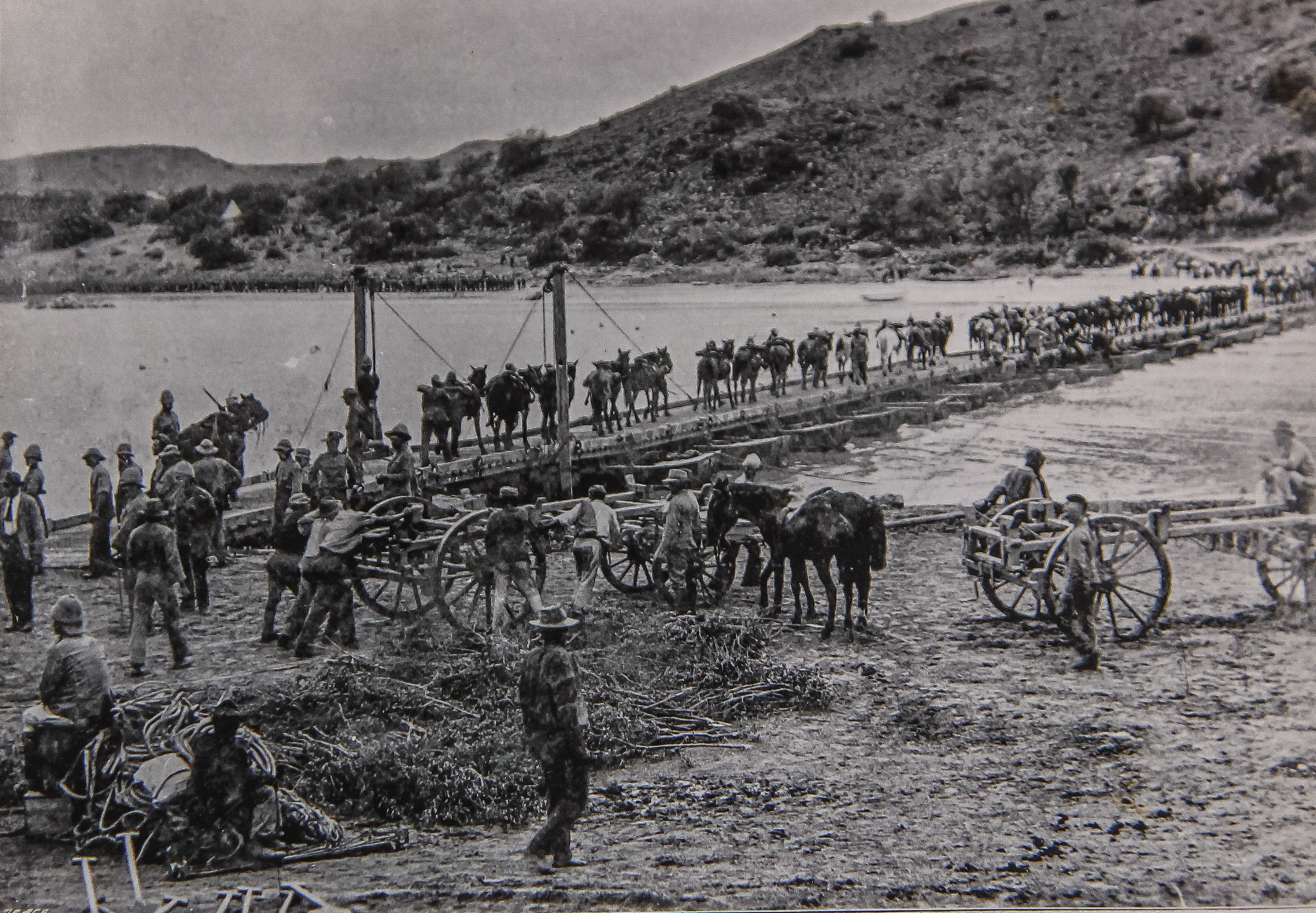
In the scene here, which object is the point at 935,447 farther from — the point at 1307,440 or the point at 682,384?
the point at 682,384

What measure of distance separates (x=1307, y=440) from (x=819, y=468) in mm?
9017

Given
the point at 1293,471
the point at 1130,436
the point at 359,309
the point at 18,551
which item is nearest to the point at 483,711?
the point at 18,551

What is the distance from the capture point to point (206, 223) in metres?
9.77

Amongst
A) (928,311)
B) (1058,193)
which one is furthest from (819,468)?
(928,311)

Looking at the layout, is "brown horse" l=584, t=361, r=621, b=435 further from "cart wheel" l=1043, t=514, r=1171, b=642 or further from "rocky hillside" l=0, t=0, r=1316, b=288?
"cart wheel" l=1043, t=514, r=1171, b=642

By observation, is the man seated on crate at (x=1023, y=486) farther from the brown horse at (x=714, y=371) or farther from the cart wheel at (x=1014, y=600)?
the brown horse at (x=714, y=371)

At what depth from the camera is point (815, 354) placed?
25.3 metres

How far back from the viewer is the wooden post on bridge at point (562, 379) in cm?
1371

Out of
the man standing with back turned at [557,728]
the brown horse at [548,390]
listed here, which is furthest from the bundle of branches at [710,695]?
the brown horse at [548,390]

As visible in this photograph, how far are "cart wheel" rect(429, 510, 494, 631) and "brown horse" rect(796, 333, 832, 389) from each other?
16217 millimetres

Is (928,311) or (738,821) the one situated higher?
(928,311)

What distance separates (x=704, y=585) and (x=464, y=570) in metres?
2.36

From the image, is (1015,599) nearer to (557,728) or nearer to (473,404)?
(557,728)

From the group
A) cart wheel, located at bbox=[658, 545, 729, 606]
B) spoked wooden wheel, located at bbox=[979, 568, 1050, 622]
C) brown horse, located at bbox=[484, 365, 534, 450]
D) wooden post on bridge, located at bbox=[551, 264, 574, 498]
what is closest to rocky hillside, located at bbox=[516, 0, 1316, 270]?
wooden post on bridge, located at bbox=[551, 264, 574, 498]
